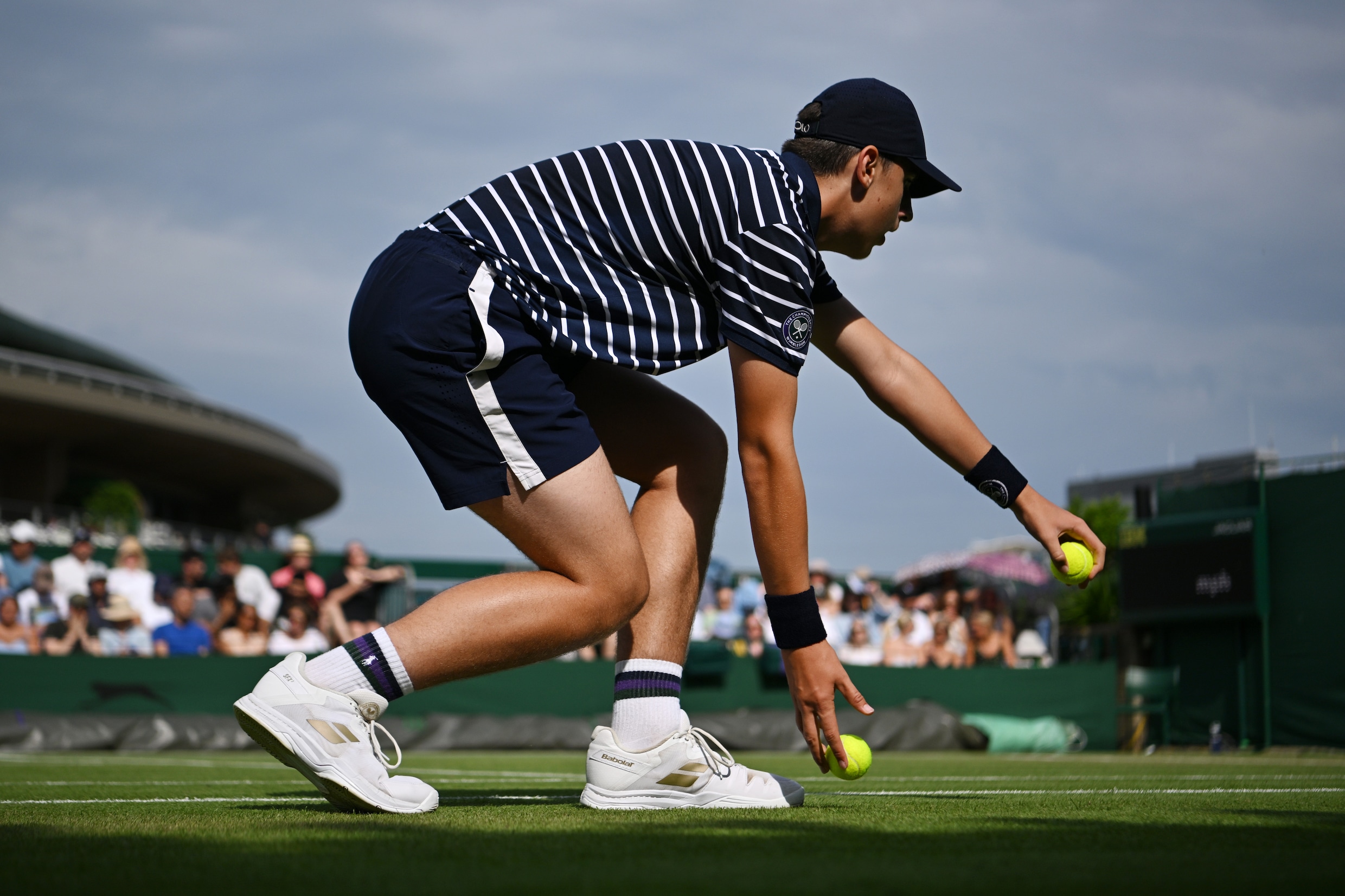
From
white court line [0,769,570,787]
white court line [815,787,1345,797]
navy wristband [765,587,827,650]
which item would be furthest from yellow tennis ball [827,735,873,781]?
white court line [0,769,570,787]

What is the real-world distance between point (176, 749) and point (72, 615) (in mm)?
2136

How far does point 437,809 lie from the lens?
2846 millimetres

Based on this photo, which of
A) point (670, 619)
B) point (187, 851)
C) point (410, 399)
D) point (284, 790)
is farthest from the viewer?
point (284, 790)

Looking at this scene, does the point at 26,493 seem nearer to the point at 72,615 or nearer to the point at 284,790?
the point at 72,615

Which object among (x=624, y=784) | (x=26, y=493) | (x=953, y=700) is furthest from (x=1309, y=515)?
(x=26, y=493)

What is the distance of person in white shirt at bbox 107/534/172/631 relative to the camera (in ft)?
39.1

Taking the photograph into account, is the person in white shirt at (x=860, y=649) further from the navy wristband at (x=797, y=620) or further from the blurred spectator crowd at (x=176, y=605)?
the navy wristband at (x=797, y=620)

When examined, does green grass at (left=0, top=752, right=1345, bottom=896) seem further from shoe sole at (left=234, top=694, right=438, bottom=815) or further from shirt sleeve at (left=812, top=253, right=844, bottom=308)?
shirt sleeve at (left=812, top=253, right=844, bottom=308)

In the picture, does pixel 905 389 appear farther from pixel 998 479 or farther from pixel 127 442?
pixel 127 442

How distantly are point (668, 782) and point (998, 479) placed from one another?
1.14 metres

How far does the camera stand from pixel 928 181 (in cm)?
306

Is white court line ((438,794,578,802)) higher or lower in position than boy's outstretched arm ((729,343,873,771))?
lower

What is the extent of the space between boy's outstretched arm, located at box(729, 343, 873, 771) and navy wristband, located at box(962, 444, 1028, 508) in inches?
27.3

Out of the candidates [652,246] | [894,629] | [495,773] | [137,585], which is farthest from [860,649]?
[652,246]
